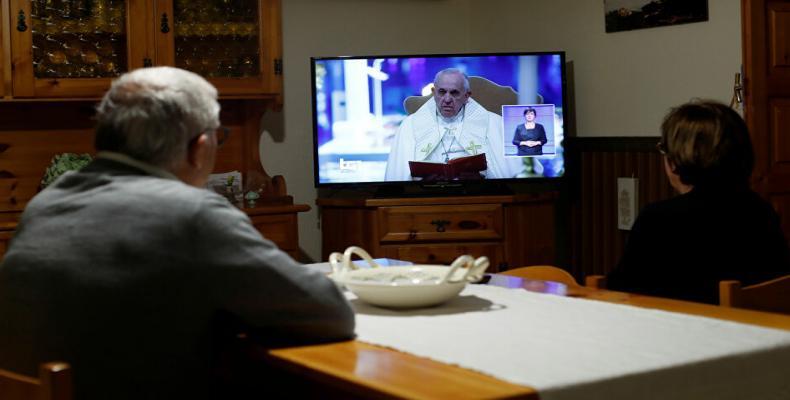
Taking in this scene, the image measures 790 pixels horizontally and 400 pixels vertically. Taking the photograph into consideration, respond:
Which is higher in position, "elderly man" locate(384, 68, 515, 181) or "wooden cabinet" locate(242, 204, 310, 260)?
"elderly man" locate(384, 68, 515, 181)

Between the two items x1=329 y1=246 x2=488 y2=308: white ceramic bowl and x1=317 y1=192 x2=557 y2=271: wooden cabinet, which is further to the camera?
x1=317 y1=192 x2=557 y2=271: wooden cabinet

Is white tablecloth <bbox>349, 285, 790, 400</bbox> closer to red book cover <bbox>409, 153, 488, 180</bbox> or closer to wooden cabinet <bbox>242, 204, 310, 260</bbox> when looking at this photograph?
wooden cabinet <bbox>242, 204, 310, 260</bbox>

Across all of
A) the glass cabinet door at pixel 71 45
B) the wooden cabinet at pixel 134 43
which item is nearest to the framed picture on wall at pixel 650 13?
the wooden cabinet at pixel 134 43

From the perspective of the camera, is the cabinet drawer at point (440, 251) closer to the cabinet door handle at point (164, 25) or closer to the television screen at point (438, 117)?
the television screen at point (438, 117)

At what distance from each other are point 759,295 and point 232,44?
3132mm

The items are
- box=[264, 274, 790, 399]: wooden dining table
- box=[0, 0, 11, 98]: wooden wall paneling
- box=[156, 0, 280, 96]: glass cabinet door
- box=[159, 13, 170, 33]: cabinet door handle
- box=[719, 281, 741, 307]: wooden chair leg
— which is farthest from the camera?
box=[156, 0, 280, 96]: glass cabinet door

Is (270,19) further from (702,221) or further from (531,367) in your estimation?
(531,367)

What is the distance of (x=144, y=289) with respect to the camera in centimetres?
178

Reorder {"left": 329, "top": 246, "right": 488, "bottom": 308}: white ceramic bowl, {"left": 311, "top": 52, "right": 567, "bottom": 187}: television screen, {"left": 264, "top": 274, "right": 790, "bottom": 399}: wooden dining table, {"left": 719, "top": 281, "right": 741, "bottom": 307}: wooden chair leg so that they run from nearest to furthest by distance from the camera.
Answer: {"left": 264, "top": 274, "right": 790, "bottom": 399}: wooden dining table → {"left": 329, "top": 246, "right": 488, "bottom": 308}: white ceramic bowl → {"left": 719, "top": 281, "right": 741, "bottom": 307}: wooden chair leg → {"left": 311, "top": 52, "right": 567, "bottom": 187}: television screen

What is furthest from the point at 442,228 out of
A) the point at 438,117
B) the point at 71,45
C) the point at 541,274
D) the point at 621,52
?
the point at 541,274

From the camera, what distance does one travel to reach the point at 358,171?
5.11 metres

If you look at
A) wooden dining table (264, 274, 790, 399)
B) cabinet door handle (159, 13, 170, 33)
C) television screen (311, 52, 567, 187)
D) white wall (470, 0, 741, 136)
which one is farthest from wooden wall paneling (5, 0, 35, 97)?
wooden dining table (264, 274, 790, 399)

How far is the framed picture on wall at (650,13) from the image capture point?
14.9 ft

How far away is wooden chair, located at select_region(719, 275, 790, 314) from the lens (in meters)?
2.20
